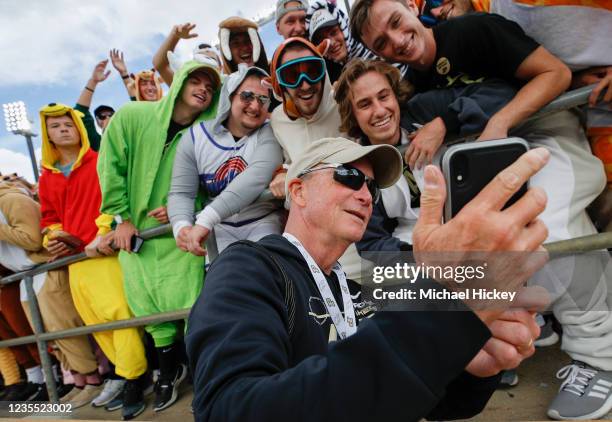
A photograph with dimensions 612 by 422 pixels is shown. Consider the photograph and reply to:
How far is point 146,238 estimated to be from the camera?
2568 mm

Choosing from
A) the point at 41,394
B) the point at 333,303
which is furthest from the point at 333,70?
the point at 41,394

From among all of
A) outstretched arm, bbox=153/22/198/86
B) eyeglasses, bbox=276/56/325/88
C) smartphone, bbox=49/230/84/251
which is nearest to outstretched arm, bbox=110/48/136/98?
outstretched arm, bbox=153/22/198/86

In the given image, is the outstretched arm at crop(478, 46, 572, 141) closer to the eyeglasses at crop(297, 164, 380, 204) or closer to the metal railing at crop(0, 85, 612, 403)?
the metal railing at crop(0, 85, 612, 403)

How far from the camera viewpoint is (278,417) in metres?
0.57

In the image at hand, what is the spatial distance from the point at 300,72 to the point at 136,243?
62.5 inches

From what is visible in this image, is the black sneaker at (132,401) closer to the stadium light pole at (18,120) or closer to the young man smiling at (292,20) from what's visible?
the young man smiling at (292,20)

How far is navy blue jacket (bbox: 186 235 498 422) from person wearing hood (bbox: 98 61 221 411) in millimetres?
1737

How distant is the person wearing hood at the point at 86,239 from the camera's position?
2.69 m

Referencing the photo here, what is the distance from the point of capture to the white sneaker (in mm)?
2922

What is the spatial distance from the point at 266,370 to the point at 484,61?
5.06 ft

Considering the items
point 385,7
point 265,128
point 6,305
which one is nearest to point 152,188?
point 265,128

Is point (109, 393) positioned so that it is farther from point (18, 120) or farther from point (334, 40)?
point (18, 120)

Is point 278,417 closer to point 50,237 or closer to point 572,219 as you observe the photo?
point 572,219

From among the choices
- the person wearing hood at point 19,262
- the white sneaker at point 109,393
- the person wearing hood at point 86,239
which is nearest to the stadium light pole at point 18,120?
the person wearing hood at point 19,262
